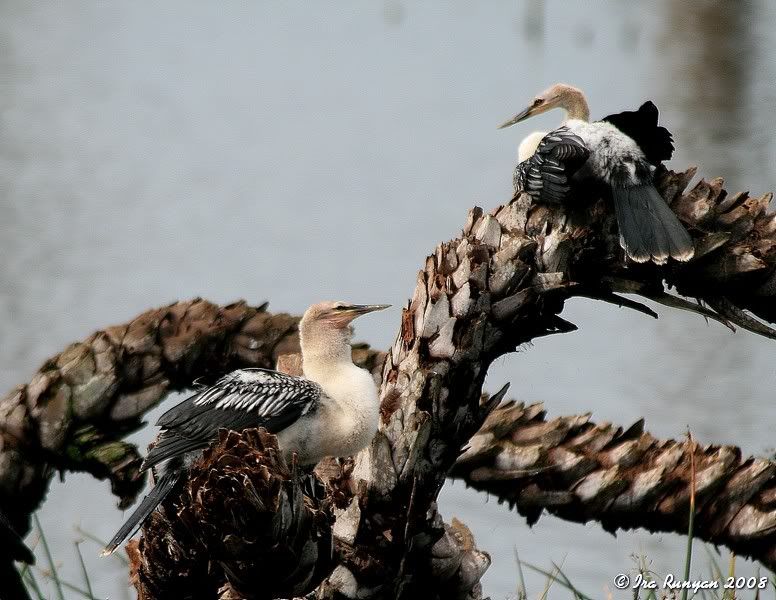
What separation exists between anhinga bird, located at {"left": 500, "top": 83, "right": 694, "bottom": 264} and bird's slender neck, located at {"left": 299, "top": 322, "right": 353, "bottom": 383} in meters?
0.39

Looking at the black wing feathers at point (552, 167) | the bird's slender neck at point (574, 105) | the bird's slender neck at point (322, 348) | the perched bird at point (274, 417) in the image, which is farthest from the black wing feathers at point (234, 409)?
the bird's slender neck at point (574, 105)

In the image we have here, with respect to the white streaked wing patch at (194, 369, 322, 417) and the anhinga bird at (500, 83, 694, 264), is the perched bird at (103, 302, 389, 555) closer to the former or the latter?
the white streaked wing patch at (194, 369, 322, 417)

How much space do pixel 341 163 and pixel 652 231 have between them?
5.31 metres

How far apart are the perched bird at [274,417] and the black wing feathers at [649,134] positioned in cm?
67

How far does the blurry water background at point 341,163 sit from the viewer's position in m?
5.09

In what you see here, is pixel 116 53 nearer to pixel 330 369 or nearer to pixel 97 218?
pixel 97 218

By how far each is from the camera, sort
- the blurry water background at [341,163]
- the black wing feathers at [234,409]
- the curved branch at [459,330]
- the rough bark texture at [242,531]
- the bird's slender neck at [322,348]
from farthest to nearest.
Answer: the blurry water background at [341,163] → the bird's slender neck at [322,348] → the black wing feathers at [234,409] → the curved branch at [459,330] → the rough bark texture at [242,531]

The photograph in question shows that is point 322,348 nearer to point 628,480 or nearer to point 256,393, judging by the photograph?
point 256,393

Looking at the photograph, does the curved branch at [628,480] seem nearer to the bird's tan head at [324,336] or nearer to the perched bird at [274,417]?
the perched bird at [274,417]

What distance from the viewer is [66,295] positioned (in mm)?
5746

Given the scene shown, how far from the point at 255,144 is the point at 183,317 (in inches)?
208

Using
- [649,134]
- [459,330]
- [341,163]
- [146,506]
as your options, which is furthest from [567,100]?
[341,163]

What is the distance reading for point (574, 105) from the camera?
11.7ft

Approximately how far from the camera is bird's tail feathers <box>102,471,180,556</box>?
6.43ft
